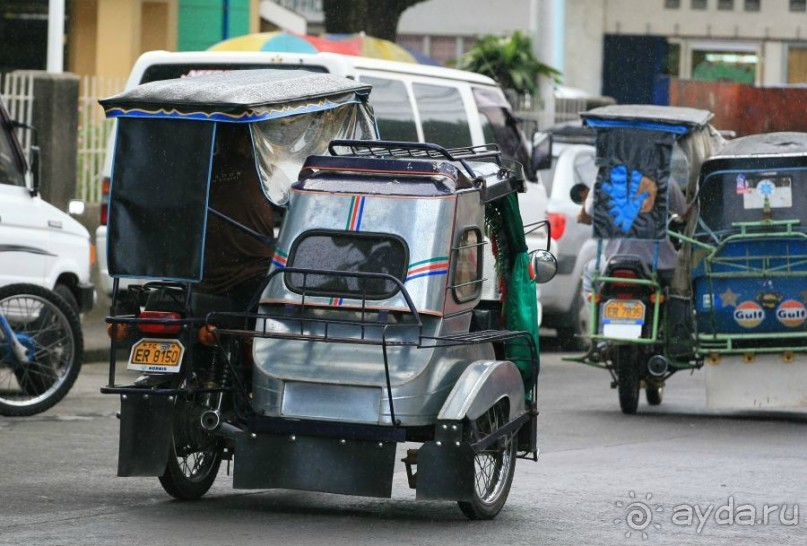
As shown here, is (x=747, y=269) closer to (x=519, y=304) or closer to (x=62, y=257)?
(x=519, y=304)

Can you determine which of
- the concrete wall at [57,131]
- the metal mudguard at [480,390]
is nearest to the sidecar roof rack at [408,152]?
the metal mudguard at [480,390]

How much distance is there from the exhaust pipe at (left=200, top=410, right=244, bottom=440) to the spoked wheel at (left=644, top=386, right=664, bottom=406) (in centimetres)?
578

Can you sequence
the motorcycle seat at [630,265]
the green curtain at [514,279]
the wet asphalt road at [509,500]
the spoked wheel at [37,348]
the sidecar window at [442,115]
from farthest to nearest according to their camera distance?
the sidecar window at [442,115], the motorcycle seat at [630,265], the spoked wheel at [37,348], the green curtain at [514,279], the wet asphalt road at [509,500]

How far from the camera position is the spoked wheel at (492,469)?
26.5 ft

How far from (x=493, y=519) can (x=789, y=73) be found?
1547 inches

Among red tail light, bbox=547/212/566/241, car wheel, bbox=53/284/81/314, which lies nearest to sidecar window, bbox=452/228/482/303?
car wheel, bbox=53/284/81/314

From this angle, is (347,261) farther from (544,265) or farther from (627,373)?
(627,373)

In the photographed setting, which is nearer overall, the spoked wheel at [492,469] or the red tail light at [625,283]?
the spoked wheel at [492,469]

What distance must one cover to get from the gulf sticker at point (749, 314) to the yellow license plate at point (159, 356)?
212 inches

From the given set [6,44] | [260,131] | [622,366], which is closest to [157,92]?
[260,131]

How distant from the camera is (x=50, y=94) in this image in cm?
1822

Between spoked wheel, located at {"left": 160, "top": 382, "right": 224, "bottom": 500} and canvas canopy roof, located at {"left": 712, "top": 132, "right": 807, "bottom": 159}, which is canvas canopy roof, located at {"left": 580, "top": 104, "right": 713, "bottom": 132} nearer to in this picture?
canvas canopy roof, located at {"left": 712, "top": 132, "right": 807, "bottom": 159}

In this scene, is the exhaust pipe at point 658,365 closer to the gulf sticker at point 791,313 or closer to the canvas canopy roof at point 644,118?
the gulf sticker at point 791,313

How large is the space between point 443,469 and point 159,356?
146cm
